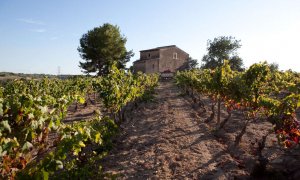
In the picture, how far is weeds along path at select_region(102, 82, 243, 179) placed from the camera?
277 inches

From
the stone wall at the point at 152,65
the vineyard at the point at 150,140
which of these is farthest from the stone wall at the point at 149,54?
the vineyard at the point at 150,140

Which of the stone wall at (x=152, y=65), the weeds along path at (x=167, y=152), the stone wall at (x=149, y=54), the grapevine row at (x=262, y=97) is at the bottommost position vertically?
the weeds along path at (x=167, y=152)

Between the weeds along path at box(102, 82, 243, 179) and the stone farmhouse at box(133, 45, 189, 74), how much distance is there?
38.7m

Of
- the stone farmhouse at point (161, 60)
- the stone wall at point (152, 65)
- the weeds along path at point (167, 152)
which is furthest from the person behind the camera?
the stone farmhouse at point (161, 60)

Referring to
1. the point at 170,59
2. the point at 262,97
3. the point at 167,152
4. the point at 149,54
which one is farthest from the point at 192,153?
the point at 149,54

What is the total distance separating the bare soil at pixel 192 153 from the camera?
6879 mm

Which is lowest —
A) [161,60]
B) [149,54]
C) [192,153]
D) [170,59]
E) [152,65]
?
[192,153]

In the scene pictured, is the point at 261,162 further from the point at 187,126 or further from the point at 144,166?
the point at 187,126

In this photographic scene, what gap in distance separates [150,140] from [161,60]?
4203 cm

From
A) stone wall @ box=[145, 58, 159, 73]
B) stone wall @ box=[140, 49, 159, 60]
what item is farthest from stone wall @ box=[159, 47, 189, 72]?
stone wall @ box=[140, 49, 159, 60]

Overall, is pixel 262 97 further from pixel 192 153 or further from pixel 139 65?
pixel 139 65

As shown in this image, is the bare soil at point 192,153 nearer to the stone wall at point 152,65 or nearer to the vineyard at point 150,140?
the vineyard at point 150,140

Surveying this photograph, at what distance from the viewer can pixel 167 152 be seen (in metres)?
8.42

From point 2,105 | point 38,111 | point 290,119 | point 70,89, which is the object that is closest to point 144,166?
point 290,119
